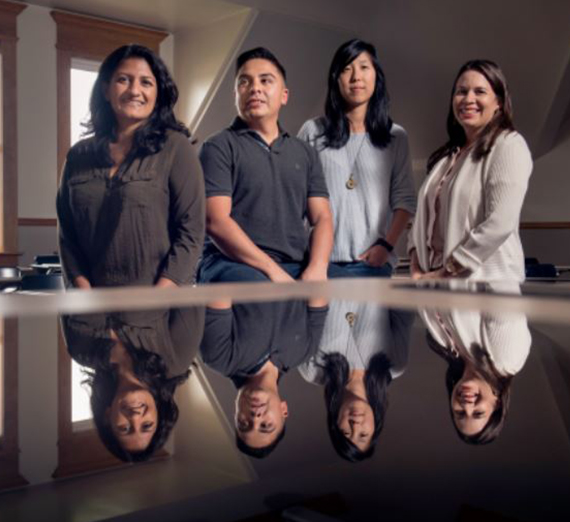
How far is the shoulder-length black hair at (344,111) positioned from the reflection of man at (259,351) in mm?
1447

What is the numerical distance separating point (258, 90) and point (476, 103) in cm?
61

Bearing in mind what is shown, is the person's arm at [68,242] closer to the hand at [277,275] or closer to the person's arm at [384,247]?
the hand at [277,275]

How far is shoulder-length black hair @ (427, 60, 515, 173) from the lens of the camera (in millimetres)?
2025

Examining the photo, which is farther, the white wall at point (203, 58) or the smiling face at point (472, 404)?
the white wall at point (203, 58)

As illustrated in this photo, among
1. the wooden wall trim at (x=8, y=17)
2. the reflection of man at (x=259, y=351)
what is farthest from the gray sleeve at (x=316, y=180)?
the wooden wall trim at (x=8, y=17)

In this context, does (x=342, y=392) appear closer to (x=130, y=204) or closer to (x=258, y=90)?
(x=130, y=204)

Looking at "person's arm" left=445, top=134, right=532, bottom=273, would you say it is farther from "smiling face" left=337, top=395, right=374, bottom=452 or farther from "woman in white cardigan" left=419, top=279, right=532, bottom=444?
"smiling face" left=337, top=395, right=374, bottom=452

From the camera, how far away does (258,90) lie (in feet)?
6.16

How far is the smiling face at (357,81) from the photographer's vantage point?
210 cm

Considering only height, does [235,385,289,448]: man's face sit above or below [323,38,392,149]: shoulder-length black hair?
below

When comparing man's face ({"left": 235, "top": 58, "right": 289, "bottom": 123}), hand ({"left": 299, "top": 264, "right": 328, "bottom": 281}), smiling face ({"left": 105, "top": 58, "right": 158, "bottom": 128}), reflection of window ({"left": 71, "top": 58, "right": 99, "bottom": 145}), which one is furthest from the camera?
reflection of window ({"left": 71, "top": 58, "right": 99, "bottom": 145})

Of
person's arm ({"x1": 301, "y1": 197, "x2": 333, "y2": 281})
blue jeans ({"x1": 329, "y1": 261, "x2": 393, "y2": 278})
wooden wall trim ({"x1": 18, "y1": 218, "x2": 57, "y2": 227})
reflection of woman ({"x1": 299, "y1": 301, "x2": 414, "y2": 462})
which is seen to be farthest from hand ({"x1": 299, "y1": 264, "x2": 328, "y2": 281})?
wooden wall trim ({"x1": 18, "y1": 218, "x2": 57, "y2": 227})

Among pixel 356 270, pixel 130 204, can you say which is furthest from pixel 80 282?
pixel 356 270

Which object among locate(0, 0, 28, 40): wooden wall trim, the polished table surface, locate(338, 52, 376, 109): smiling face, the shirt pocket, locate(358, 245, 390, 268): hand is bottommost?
the polished table surface
